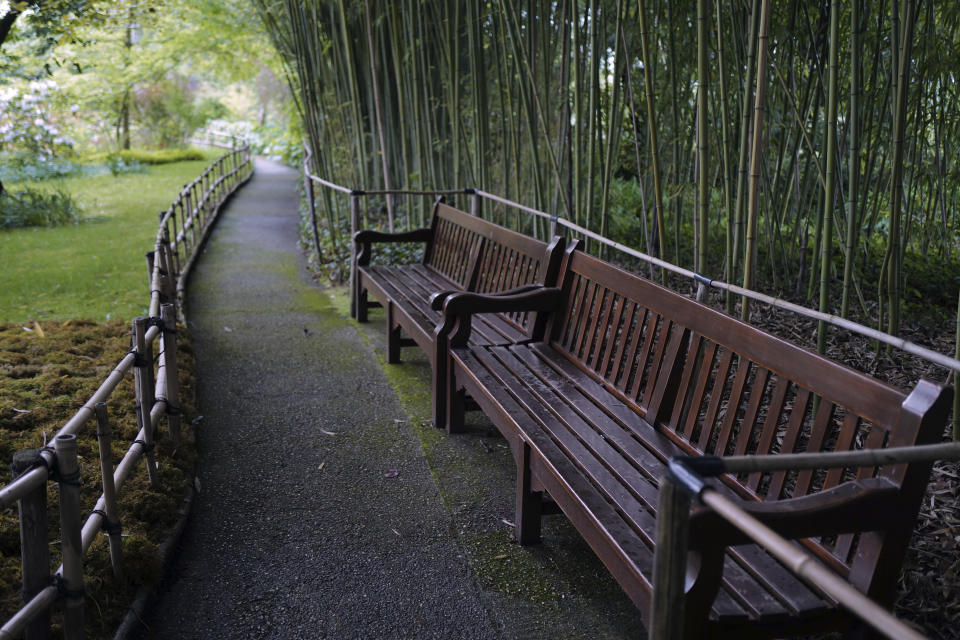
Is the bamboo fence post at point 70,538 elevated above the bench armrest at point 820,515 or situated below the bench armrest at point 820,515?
below

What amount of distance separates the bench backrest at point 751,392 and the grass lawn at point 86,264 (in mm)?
3697

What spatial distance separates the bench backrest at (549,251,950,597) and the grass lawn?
3.70m

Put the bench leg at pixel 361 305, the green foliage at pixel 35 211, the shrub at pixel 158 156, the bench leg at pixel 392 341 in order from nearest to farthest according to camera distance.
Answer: the bench leg at pixel 392 341
the bench leg at pixel 361 305
the green foliage at pixel 35 211
the shrub at pixel 158 156

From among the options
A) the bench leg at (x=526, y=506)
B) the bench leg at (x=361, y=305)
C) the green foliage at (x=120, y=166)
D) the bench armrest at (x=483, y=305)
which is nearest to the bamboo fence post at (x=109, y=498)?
the bench leg at (x=526, y=506)

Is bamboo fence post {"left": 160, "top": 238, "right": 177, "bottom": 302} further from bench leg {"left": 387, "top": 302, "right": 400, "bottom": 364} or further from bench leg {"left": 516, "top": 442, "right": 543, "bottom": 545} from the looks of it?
bench leg {"left": 516, "top": 442, "right": 543, "bottom": 545}

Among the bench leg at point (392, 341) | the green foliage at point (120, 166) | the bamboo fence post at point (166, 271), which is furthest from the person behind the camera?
the green foliage at point (120, 166)

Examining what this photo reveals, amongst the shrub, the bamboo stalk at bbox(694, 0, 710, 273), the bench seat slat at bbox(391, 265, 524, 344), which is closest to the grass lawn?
the bench seat slat at bbox(391, 265, 524, 344)

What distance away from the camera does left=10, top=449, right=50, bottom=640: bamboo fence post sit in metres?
1.63

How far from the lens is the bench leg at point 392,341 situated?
13.9 ft

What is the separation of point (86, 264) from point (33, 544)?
21.2 feet

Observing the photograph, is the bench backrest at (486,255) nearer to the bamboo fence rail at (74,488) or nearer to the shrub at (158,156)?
the bamboo fence rail at (74,488)

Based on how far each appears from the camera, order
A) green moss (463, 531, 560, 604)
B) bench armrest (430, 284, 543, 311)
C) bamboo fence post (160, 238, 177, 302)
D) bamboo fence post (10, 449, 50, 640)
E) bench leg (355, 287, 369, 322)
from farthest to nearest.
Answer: bench leg (355, 287, 369, 322) → bamboo fence post (160, 238, 177, 302) → bench armrest (430, 284, 543, 311) → green moss (463, 531, 560, 604) → bamboo fence post (10, 449, 50, 640)

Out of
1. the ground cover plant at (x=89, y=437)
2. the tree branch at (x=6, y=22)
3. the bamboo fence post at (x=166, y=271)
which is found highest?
the tree branch at (x=6, y=22)

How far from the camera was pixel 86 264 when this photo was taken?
7.41m
